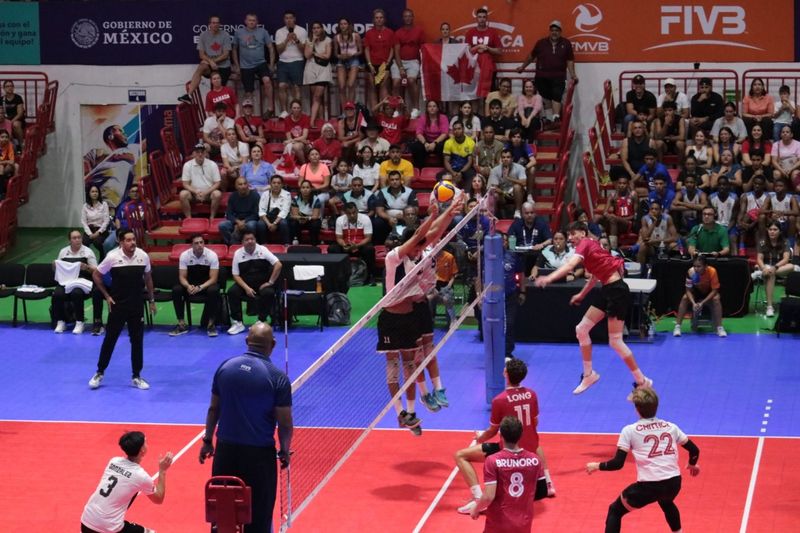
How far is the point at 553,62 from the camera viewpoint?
30234 mm

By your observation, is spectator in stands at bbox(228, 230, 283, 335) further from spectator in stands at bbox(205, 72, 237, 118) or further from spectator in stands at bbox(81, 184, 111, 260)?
spectator in stands at bbox(205, 72, 237, 118)

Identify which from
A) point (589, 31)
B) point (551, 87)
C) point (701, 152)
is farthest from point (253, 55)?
point (701, 152)

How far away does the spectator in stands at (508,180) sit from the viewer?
2820cm

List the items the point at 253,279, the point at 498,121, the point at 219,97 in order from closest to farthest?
the point at 253,279
the point at 498,121
the point at 219,97

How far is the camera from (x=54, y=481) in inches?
662

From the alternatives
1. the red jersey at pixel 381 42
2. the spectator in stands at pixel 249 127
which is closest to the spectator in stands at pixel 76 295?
the spectator in stands at pixel 249 127

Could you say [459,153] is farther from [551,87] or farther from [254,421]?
[254,421]

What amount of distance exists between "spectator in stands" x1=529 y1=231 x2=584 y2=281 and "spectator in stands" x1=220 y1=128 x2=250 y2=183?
8277 millimetres

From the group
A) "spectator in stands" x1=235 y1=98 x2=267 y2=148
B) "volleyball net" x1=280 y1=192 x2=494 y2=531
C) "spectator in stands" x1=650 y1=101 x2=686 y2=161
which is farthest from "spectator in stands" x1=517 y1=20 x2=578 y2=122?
"volleyball net" x1=280 y1=192 x2=494 y2=531

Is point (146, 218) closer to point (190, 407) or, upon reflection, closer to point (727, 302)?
point (190, 407)

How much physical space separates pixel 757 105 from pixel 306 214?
1024cm

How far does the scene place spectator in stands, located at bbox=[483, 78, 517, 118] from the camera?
30.0 m

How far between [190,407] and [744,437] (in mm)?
8158

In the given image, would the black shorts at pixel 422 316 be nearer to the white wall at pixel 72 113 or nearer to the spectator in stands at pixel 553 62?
the spectator in stands at pixel 553 62
